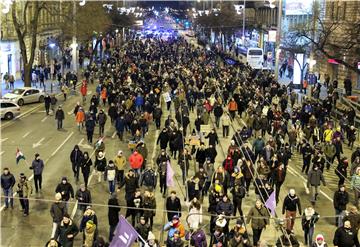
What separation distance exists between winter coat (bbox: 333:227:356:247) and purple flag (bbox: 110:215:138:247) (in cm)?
455

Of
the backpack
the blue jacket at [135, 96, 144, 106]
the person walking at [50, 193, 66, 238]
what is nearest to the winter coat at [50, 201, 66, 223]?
the person walking at [50, 193, 66, 238]

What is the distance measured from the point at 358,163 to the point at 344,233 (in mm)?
6453

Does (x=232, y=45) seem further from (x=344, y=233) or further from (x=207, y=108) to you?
(x=344, y=233)

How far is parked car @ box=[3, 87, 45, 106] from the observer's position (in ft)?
131

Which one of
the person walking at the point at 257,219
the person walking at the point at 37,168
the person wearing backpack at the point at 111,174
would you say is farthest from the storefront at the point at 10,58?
the person walking at the point at 257,219

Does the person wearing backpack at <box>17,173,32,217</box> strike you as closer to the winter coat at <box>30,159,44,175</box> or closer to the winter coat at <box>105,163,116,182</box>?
the winter coat at <box>30,159,44,175</box>

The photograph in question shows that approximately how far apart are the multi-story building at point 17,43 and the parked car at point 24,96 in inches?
293

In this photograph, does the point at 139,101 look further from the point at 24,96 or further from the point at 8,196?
the point at 8,196

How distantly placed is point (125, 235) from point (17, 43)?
49.1 meters

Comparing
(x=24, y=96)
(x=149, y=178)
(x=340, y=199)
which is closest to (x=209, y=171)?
(x=149, y=178)

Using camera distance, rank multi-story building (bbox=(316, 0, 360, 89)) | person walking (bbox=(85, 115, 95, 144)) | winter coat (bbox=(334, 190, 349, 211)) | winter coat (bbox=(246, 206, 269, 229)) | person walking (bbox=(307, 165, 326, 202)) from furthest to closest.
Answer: multi-story building (bbox=(316, 0, 360, 89)), person walking (bbox=(85, 115, 95, 144)), person walking (bbox=(307, 165, 326, 202)), winter coat (bbox=(334, 190, 349, 211)), winter coat (bbox=(246, 206, 269, 229))

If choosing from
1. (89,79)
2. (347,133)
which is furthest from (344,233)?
(89,79)

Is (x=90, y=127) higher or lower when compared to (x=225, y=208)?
lower

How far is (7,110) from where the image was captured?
34.4 meters
